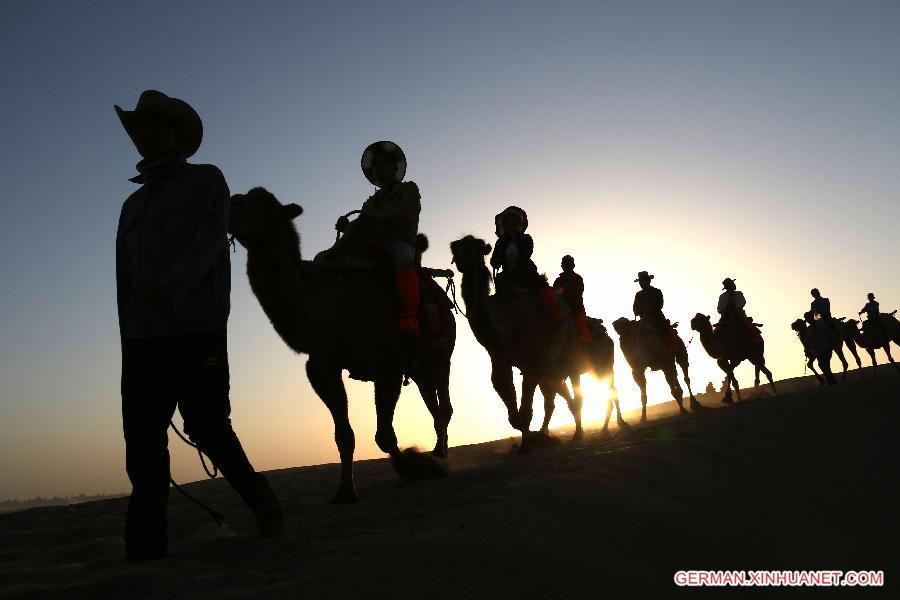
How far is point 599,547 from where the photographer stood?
3.55 meters

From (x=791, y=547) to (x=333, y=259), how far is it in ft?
14.1

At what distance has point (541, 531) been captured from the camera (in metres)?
3.58

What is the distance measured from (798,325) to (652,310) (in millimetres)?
9605

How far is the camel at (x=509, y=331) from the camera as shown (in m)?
9.04

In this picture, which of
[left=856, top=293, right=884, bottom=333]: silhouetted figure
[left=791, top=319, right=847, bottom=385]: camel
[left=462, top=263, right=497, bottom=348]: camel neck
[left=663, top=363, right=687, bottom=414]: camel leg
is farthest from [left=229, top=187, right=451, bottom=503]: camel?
[left=856, top=293, right=884, bottom=333]: silhouetted figure

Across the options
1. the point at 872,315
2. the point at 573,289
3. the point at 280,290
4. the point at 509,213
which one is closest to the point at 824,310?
the point at 872,315

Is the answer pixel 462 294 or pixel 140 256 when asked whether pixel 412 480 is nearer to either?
pixel 462 294

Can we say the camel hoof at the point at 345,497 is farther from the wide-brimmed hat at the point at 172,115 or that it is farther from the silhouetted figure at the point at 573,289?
the silhouetted figure at the point at 573,289

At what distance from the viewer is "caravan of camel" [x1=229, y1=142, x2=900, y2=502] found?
5.61m

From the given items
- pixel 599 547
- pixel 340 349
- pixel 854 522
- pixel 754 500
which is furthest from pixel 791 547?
pixel 340 349

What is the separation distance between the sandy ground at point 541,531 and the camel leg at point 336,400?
473 mm

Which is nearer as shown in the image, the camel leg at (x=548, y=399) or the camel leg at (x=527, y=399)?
the camel leg at (x=527, y=399)

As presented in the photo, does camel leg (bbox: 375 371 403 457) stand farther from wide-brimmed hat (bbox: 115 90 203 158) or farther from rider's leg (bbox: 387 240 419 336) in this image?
wide-brimmed hat (bbox: 115 90 203 158)

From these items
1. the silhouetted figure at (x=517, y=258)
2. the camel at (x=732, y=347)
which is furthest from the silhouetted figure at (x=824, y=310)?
the silhouetted figure at (x=517, y=258)
